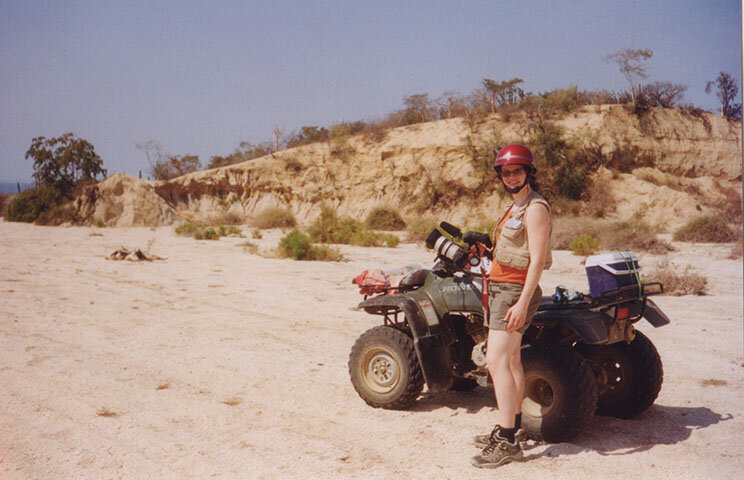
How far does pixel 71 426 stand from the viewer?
434 cm

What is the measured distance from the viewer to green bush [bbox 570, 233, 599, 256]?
50.2 ft

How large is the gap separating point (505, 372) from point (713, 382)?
3.10m

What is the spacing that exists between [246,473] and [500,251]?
2.08 metres

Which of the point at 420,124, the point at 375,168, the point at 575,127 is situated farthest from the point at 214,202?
the point at 575,127

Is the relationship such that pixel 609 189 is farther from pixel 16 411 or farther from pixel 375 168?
pixel 16 411

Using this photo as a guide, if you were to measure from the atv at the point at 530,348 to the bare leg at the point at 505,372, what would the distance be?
0.97 ft

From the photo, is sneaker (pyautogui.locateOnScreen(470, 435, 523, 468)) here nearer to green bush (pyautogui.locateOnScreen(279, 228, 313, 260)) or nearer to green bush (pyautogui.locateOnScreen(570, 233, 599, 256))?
green bush (pyautogui.locateOnScreen(279, 228, 313, 260))

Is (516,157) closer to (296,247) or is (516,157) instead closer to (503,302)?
(503,302)

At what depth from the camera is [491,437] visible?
3.89m

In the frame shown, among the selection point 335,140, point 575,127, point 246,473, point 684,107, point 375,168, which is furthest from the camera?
point 335,140

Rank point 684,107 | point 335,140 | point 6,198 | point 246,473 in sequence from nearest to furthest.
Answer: point 246,473 < point 684,107 < point 335,140 < point 6,198

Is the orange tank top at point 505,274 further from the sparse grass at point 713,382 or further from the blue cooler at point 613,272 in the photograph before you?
the sparse grass at point 713,382

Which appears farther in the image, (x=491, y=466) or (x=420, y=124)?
(x=420, y=124)

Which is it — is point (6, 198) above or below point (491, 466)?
above
